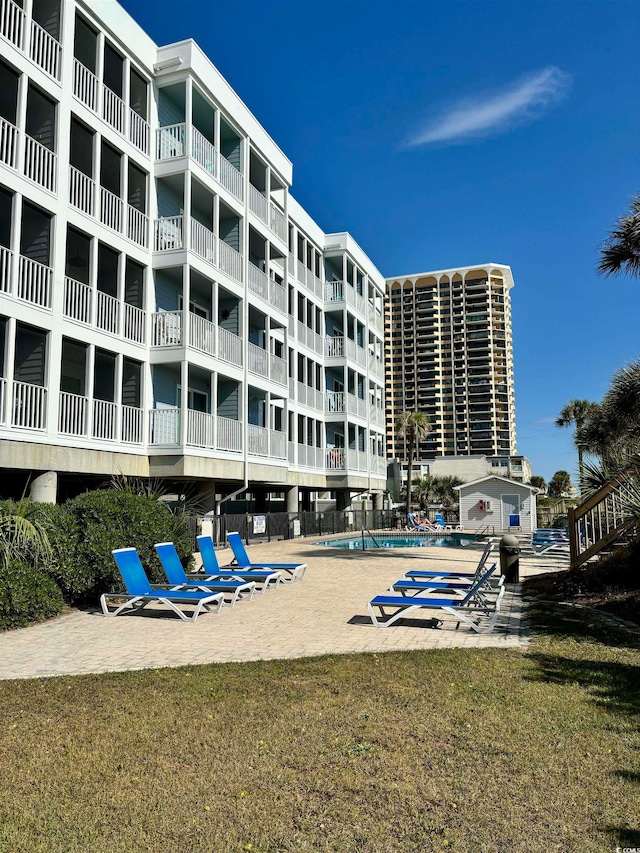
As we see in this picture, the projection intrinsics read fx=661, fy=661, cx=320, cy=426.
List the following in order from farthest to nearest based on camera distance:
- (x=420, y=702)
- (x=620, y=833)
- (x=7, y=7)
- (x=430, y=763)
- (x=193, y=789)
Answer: (x=7, y=7) < (x=420, y=702) < (x=430, y=763) < (x=193, y=789) < (x=620, y=833)

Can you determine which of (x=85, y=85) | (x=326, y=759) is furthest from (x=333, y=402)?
(x=326, y=759)

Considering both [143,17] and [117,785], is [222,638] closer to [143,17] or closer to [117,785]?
[117,785]

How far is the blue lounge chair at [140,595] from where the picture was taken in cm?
1017

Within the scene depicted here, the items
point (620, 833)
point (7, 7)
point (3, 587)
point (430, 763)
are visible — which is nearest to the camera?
point (620, 833)

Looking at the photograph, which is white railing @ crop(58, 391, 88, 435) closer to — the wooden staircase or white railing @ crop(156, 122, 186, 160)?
white railing @ crop(156, 122, 186, 160)

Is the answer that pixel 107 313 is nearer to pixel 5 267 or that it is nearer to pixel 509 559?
pixel 5 267

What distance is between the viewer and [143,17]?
19781 millimetres

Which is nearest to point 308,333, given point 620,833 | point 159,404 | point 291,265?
point 291,265

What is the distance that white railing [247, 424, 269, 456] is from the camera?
74.9ft

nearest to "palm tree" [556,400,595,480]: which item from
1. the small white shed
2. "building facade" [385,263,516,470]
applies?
the small white shed

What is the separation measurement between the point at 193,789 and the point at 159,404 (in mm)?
16974

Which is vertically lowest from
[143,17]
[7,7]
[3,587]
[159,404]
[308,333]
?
[3,587]

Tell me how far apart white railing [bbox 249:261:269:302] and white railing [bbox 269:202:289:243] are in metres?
2.37

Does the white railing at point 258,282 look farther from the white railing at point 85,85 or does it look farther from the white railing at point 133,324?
the white railing at point 85,85
